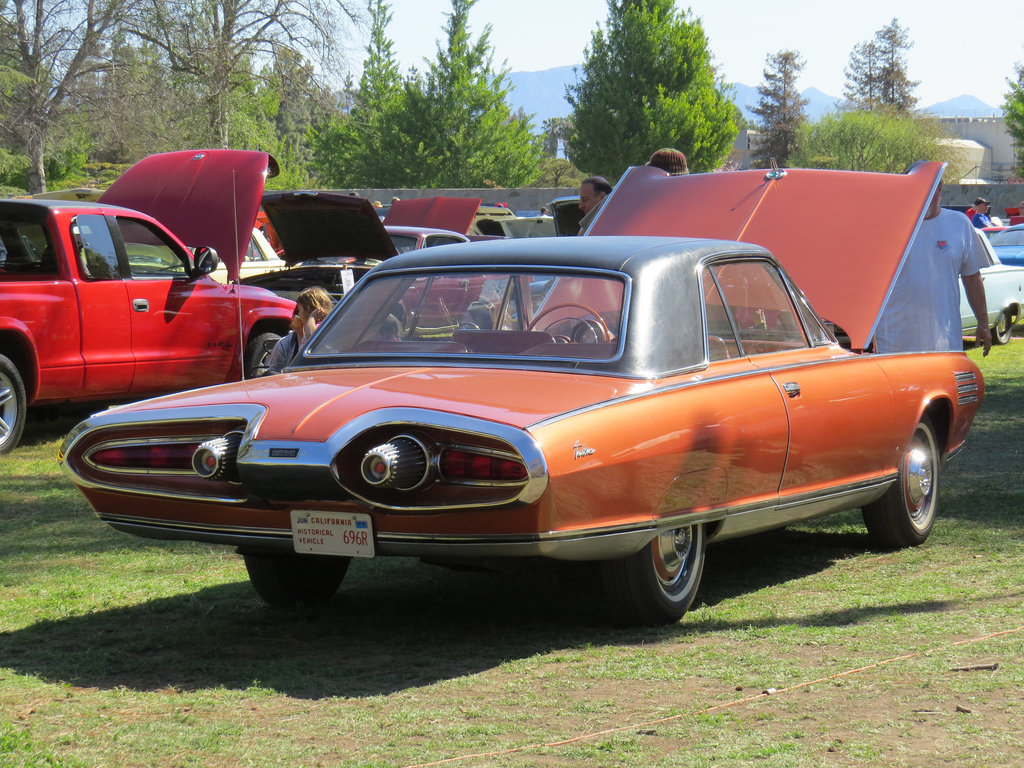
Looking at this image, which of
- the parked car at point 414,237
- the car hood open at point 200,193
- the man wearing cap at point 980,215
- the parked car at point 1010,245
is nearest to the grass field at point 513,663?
the car hood open at point 200,193

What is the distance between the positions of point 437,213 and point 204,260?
912 cm

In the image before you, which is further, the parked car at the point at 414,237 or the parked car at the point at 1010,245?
the parked car at the point at 1010,245

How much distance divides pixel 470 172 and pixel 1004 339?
37.6m

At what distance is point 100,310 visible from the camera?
1021 centimetres

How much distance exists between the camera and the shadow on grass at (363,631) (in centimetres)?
451

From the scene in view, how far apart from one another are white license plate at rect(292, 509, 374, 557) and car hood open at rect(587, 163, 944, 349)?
4111 millimetres

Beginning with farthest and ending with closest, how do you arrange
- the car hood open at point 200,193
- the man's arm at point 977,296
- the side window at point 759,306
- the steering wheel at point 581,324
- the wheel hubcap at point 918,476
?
1. the car hood open at point 200,193
2. the man's arm at point 977,296
3. the wheel hubcap at point 918,476
4. the side window at point 759,306
5. the steering wheel at point 581,324

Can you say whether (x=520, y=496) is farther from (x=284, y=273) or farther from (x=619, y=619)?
(x=284, y=273)

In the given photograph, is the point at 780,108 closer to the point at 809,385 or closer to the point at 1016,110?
the point at 1016,110

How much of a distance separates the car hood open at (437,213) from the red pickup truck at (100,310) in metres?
8.07

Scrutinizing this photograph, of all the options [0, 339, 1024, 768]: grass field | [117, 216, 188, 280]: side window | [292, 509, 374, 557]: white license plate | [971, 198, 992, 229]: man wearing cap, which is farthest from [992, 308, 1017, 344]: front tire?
[292, 509, 374, 557]: white license plate

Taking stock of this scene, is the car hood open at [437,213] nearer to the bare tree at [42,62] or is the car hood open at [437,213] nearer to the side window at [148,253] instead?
the side window at [148,253]

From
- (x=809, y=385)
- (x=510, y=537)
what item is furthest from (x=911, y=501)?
(x=510, y=537)

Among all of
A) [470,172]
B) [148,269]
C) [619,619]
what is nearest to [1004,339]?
[148,269]
